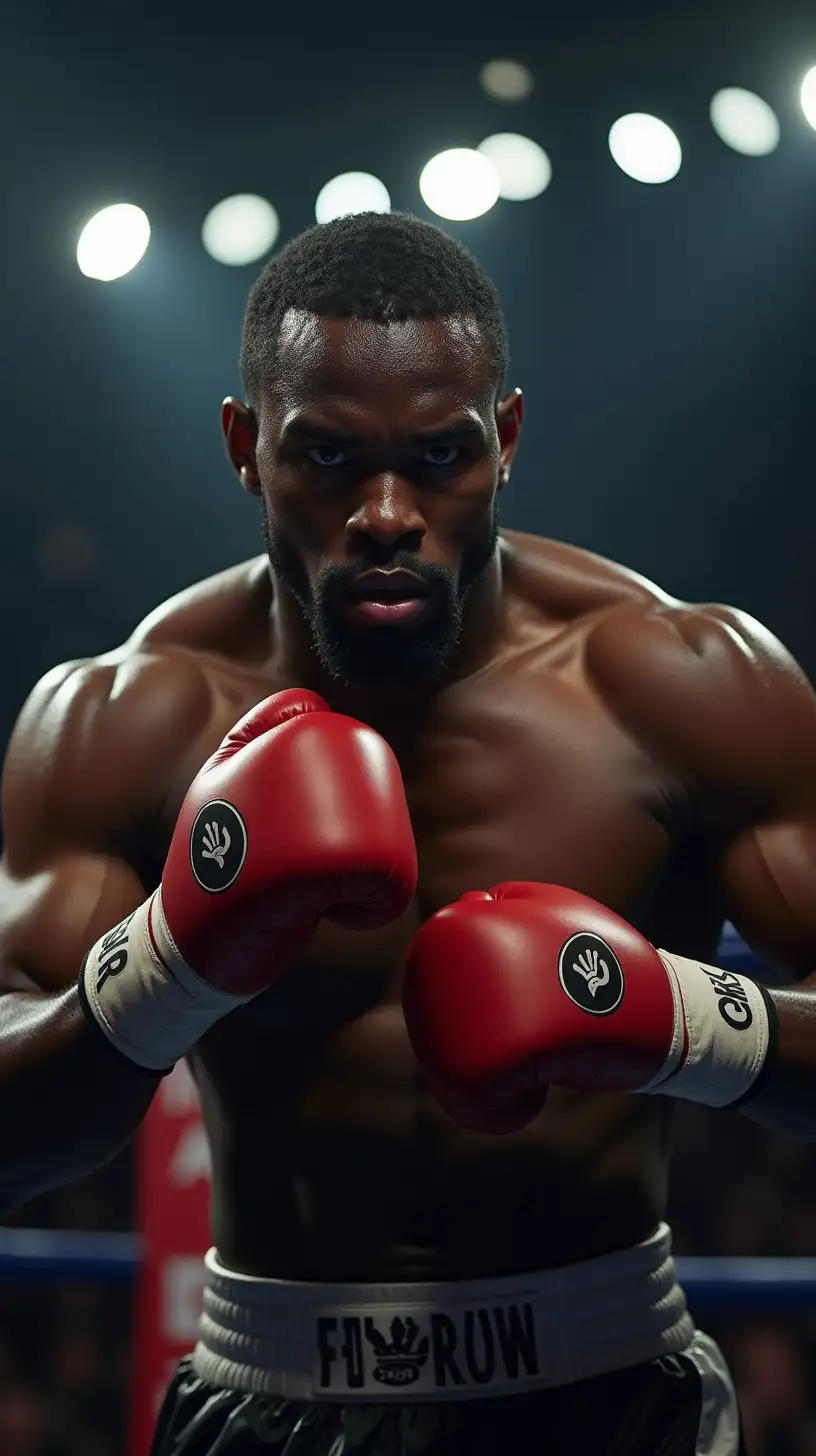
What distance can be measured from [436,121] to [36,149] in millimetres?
896

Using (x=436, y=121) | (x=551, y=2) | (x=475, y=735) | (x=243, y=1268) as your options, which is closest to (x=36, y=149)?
(x=436, y=121)

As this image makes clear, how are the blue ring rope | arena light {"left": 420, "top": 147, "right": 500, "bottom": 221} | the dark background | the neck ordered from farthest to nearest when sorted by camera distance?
1. arena light {"left": 420, "top": 147, "right": 500, "bottom": 221}
2. the dark background
3. the blue ring rope
4. the neck

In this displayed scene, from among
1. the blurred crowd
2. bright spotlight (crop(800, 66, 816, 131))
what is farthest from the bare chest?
bright spotlight (crop(800, 66, 816, 131))

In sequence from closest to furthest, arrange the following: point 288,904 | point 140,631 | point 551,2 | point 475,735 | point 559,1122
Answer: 1. point 288,904
2. point 559,1122
3. point 475,735
4. point 140,631
5. point 551,2

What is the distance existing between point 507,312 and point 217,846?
310cm

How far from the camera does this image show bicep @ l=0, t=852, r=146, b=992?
139 cm

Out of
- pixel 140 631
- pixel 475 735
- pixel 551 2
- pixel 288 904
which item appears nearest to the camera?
pixel 288 904

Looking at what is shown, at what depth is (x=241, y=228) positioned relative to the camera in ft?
12.9

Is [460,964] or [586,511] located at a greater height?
[460,964]

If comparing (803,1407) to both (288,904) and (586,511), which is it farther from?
(288,904)

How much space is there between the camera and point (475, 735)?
1505 millimetres

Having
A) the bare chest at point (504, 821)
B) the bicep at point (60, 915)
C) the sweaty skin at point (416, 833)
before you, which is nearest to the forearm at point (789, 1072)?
the sweaty skin at point (416, 833)

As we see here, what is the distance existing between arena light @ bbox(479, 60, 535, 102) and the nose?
271cm

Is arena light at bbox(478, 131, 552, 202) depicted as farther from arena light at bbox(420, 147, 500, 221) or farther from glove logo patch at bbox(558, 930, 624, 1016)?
glove logo patch at bbox(558, 930, 624, 1016)
